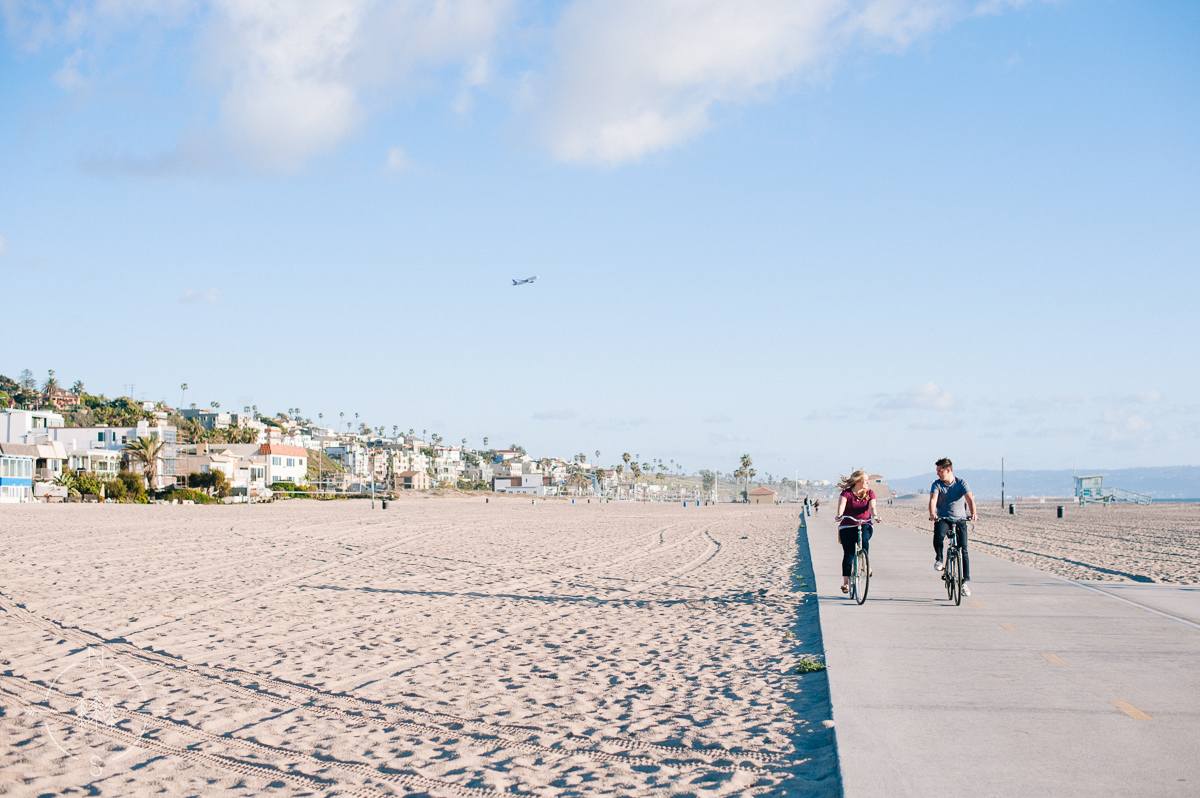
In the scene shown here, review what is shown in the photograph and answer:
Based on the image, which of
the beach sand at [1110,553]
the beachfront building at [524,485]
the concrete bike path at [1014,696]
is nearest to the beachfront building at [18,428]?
the beachfront building at [524,485]

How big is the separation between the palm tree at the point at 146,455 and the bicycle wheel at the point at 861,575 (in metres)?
69.1

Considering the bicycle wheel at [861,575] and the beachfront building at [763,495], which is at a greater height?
the bicycle wheel at [861,575]

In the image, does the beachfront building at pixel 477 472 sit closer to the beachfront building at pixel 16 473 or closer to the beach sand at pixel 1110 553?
the beachfront building at pixel 16 473

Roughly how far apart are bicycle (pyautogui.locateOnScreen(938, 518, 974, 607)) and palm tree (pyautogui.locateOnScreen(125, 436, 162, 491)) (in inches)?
2745

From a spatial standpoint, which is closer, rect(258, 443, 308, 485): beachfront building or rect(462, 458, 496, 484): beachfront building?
rect(258, 443, 308, 485): beachfront building

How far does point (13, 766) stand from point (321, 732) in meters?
1.61

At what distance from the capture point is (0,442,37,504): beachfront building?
55.4 meters

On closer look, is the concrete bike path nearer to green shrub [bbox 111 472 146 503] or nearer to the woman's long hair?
the woman's long hair

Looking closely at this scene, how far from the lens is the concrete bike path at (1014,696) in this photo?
3898 millimetres

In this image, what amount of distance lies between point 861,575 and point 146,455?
71699mm

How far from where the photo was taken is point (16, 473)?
57312 millimetres

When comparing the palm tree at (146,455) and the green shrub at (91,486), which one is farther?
the palm tree at (146,455)

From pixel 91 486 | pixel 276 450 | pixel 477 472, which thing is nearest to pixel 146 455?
pixel 91 486

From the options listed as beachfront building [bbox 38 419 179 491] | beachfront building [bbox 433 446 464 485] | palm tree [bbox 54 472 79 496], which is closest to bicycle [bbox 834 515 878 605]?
palm tree [bbox 54 472 79 496]
